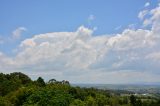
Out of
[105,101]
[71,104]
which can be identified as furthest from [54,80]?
[71,104]

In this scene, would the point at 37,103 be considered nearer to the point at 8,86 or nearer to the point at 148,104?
the point at 8,86

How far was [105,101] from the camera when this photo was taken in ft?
458

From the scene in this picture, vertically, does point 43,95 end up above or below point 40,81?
below

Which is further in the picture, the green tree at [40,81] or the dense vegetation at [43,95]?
the green tree at [40,81]

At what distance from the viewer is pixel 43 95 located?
101 meters

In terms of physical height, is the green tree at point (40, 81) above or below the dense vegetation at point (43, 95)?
above

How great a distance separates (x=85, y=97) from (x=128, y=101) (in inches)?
1533

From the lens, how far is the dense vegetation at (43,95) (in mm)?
98938

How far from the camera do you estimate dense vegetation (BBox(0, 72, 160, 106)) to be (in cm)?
9894

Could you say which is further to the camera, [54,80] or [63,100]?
[54,80]

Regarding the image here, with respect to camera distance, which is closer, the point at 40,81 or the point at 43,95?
the point at 43,95

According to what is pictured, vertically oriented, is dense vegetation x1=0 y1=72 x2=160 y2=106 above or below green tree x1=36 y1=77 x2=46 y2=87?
below

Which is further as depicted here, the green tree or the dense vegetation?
the green tree

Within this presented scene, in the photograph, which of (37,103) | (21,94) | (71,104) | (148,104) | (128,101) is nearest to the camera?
(37,103)
